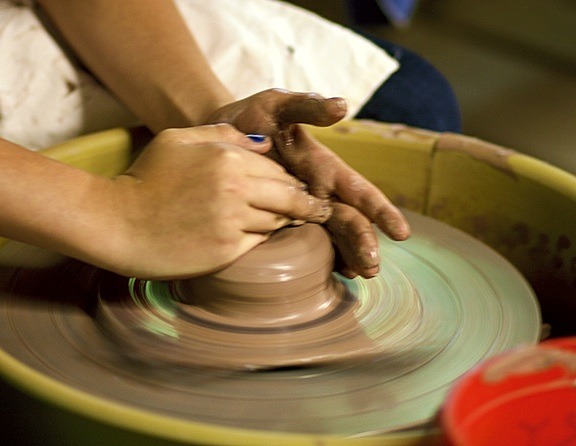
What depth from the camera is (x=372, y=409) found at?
870 millimetres

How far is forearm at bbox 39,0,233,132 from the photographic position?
129cm

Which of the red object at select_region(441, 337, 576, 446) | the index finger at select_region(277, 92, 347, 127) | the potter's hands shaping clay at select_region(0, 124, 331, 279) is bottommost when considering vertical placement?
the red object at select_region(441, 337, 576, 446)

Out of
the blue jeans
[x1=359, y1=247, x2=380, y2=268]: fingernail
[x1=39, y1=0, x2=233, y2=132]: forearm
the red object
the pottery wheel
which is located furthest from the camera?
the blue jeans

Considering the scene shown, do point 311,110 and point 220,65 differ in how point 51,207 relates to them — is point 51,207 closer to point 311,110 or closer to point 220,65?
point 311,110

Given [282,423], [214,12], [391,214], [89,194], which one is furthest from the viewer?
[214,12]

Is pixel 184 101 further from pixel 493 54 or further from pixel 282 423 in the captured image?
pixel 493 54

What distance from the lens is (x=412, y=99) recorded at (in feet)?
5.03

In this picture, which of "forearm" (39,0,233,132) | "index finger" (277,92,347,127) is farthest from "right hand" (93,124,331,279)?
"forearm" (39,0,233,132)

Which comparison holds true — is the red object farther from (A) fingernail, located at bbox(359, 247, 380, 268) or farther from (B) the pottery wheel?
(A) fingernail, located at bbox(359, 247, 380, 268)

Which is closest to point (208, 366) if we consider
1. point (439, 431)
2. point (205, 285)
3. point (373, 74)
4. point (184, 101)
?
point (205, 285)

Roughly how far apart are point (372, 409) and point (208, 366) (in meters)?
0.19

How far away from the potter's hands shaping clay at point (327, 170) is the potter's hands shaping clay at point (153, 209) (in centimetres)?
12

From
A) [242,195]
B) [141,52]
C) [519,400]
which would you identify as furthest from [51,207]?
[519,400]

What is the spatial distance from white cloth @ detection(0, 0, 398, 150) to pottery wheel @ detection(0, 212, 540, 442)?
1.16 feet
